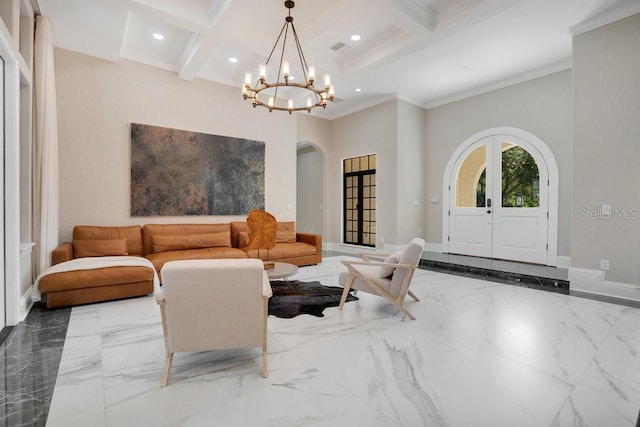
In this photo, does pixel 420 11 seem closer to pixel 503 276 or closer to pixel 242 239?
pixel 503 276

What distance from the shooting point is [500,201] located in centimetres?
598

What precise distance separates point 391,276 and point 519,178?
397cm

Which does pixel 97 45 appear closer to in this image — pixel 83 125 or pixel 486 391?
pixel 83 125

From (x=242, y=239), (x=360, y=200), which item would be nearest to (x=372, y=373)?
(x=242, y=239)

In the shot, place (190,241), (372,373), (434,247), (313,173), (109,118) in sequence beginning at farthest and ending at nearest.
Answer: (313,173) < (434,247) < (190,241) < (109,118) < (372,373)

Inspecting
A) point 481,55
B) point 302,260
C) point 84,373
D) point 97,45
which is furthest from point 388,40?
point 84,373

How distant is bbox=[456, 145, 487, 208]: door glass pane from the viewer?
6273 mm

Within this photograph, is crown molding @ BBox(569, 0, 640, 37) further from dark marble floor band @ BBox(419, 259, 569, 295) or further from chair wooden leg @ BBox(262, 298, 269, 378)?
chair wooden leg @ BBox(262, 298, 269, 378)

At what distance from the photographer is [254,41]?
4.34 meters

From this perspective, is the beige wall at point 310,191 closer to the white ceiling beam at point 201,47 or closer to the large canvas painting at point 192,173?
the large canvas painting at point 192,173

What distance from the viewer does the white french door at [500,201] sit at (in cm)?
554

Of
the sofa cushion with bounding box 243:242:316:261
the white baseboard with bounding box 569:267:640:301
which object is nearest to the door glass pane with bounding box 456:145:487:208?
the white baseboard with bounding box 569:267:640:301

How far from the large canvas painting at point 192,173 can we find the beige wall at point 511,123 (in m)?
3.85

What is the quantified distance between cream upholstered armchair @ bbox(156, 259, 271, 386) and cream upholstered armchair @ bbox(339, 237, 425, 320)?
1399mm
